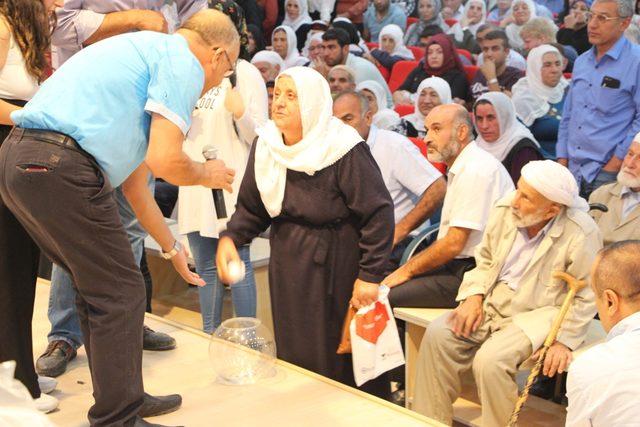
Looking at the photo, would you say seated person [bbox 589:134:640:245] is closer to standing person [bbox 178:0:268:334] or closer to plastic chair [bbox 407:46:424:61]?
standing person [bbox 178:0:268:334]

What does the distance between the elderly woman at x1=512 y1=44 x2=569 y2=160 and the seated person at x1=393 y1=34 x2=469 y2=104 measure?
1.44 ft

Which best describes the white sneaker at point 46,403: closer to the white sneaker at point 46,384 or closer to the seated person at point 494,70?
the white sneaker at point 46,384

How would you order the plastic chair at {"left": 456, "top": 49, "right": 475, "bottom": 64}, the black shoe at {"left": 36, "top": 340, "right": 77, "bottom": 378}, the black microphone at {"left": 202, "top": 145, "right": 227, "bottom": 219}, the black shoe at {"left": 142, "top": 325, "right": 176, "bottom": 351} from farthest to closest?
the plastic chair at {"left": 456, "top": 49, "right": 475, "bottom": 64} < the black shoe at {"left": 142, "top": 325, "right": 176, "bottom": 351} < the black shoe at {"left": 36, "top": 340, "right": 77, "bottom": 378} < the black microphone at {"left": 202, "top": 145, "right": 227, "bottom": 219}

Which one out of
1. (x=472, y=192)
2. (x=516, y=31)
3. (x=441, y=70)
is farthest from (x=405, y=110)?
(x=472, y=192)

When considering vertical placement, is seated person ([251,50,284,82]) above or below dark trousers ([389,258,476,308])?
above

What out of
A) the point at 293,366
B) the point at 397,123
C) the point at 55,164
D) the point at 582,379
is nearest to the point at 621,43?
the point at 397,123

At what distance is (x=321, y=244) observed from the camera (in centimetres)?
292

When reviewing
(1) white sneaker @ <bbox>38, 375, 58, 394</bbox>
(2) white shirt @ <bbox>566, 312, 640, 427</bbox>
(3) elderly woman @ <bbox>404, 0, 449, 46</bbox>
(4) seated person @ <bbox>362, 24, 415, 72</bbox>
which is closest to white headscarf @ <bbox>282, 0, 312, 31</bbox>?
(3) elderly woman @ <bbox>404, 0, 449, 46</bbox>

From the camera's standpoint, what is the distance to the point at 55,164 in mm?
2068

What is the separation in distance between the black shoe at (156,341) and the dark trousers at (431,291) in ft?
3.16

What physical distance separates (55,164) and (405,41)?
7.07 meters

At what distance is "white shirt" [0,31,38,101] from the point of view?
2.60 metres

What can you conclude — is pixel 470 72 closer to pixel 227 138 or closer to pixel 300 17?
pixel 300 17

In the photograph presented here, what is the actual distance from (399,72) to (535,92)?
5.66ft
